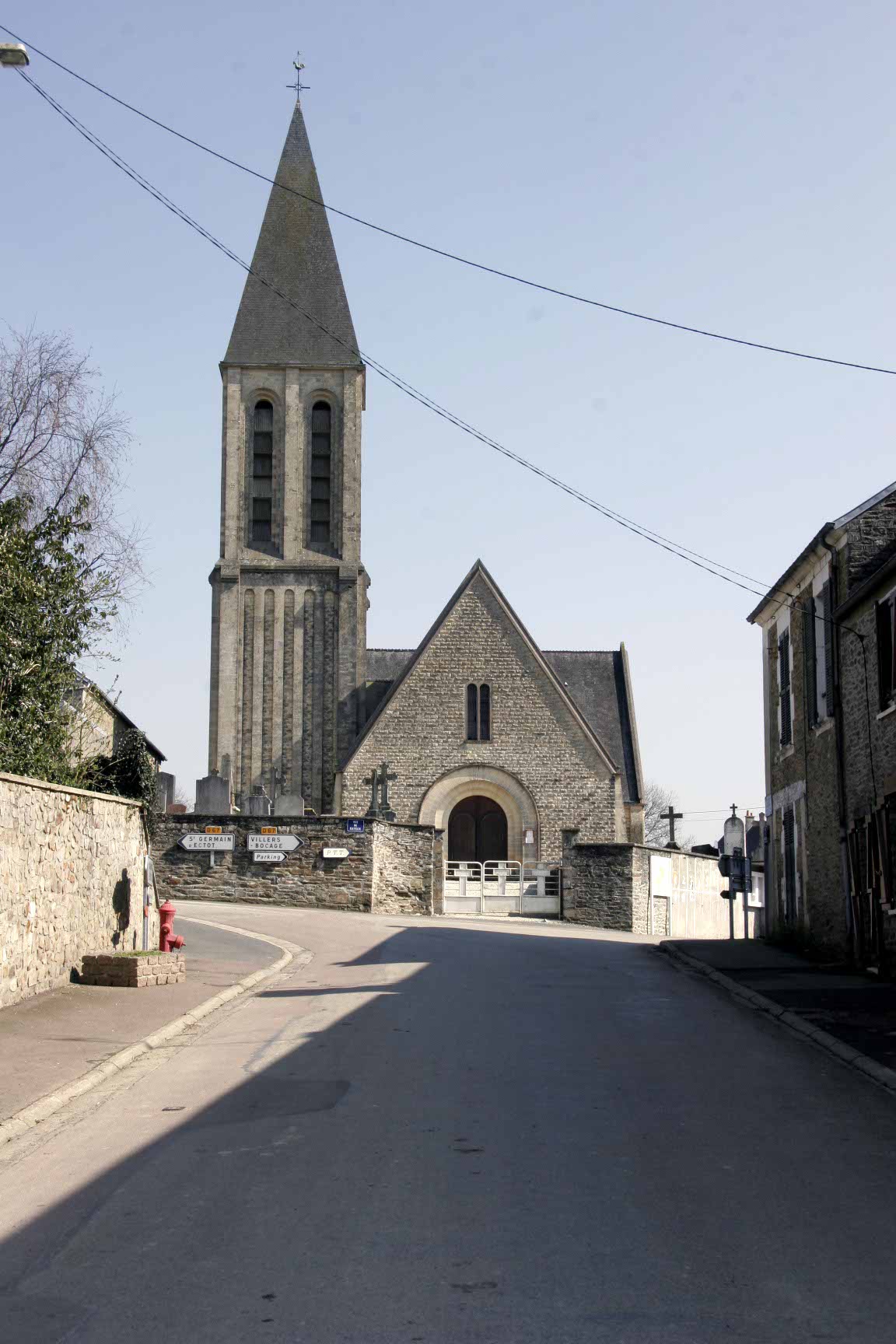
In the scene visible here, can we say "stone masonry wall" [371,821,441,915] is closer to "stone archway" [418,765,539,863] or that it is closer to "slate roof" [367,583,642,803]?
"stone archway" [418,765,539,863]

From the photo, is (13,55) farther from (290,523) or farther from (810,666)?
(290,523)

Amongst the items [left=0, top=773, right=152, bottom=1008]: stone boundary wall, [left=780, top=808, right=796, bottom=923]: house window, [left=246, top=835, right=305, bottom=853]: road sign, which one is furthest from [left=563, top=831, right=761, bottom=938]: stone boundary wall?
[left=0, top=773, right=152, bottom=1008]: stone boundary wall

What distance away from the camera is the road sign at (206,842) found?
106 ft

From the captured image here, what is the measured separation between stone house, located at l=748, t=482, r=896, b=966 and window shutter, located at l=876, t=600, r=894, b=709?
19 millimetres

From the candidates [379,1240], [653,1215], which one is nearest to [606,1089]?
[653,1215]

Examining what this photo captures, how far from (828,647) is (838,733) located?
132cm

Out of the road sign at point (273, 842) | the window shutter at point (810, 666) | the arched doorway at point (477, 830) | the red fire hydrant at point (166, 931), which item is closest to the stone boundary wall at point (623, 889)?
the arched doorway at point (477, 830)

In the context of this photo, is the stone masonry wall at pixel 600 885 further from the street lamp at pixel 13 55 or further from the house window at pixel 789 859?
the street lamp at pixel 13 55

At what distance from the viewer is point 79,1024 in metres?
12.8

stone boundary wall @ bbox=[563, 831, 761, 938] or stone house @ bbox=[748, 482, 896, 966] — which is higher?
stone house @ bbox=[748, 482, 896, 966]

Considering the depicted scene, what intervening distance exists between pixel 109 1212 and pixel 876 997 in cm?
1072

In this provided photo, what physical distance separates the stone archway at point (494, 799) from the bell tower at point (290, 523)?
4.07 metres

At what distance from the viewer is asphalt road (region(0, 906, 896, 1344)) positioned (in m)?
4.87

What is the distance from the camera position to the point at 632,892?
35.1 metres
